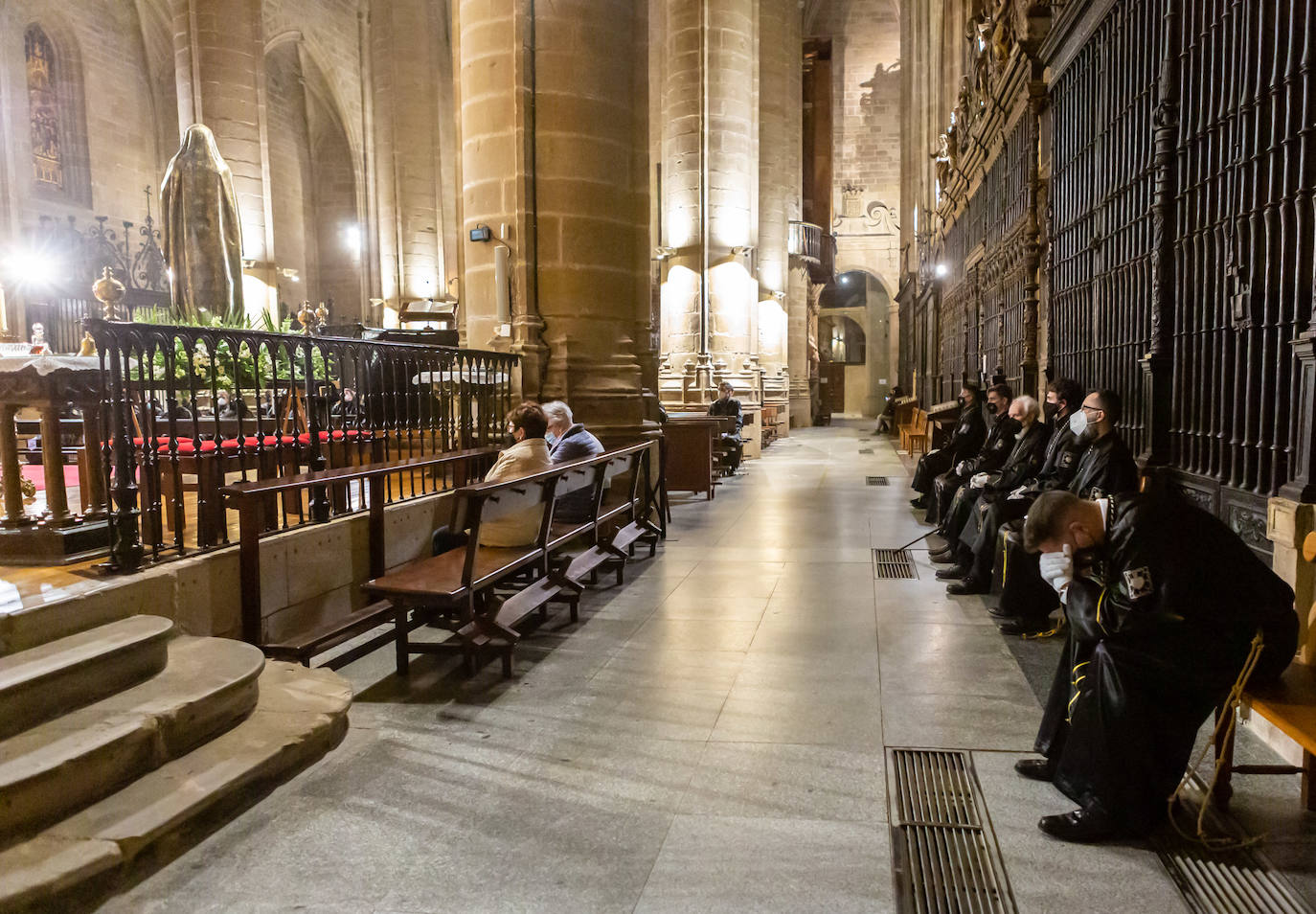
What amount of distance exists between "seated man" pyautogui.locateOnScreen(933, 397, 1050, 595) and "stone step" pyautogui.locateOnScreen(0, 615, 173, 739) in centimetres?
463

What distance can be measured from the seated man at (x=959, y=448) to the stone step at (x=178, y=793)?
6576 millimetres

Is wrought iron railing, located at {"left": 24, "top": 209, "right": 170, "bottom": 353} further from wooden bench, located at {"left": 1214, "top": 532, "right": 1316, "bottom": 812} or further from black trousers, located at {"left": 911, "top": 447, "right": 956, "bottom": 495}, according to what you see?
wooden bench, located at {"left": 1214, "top": 532, "right": 1316, "bottom": 812}

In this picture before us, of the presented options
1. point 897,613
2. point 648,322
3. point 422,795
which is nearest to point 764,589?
point 897,613

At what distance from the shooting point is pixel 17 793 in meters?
2.45

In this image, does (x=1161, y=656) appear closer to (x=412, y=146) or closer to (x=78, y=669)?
(x=78, y=669)

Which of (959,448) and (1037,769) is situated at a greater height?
(959,448)

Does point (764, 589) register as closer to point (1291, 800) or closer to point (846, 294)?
point (1291, 800)

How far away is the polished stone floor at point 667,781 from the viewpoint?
2367 mm

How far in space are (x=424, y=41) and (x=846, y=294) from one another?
1938cm

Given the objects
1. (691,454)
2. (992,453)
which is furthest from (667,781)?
(691,454)

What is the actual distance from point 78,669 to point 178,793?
65 cm

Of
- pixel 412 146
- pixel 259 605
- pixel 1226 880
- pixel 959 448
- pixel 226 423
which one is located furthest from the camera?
pixel 412 146

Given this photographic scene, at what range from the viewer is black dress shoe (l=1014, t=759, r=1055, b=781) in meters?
2.98

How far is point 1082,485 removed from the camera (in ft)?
15.4
